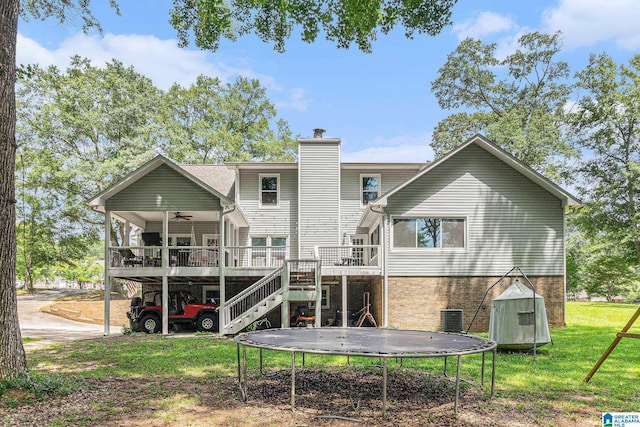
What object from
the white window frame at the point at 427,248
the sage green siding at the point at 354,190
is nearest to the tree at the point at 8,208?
the white window frame at the point at 427,248

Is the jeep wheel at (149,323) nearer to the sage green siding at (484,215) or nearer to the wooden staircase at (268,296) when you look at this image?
the wooden staircase at (268,296)

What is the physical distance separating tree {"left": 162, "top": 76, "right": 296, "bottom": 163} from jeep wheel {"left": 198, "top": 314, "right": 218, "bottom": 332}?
51.3 ft

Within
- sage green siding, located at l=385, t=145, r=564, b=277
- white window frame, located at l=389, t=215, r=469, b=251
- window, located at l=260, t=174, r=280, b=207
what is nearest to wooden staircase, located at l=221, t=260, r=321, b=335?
white window frame, located at l=389, t=215, r=469, b=251

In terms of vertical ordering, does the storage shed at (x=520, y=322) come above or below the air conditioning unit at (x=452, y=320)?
above

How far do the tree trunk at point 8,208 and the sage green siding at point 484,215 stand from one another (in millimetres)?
11722

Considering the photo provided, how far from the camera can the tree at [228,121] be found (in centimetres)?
3158

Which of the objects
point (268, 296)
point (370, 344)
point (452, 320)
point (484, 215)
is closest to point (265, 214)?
point (268, 296)

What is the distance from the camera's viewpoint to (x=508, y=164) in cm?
1694

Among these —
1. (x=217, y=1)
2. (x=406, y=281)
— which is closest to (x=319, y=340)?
(x=217, y=1)

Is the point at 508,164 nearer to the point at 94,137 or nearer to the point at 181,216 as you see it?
the point at 181,216

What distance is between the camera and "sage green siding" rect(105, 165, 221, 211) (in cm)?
1594

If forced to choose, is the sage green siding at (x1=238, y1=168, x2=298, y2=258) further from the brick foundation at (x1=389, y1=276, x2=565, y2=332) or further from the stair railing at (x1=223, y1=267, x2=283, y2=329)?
the brick foundation at (x1=389, y1=276, x2=565, y2=332)

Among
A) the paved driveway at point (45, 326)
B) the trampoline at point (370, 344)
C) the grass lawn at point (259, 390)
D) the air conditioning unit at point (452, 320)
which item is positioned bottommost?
the paved driveway at point (45, 326)

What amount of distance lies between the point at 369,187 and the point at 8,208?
51.1 ft
